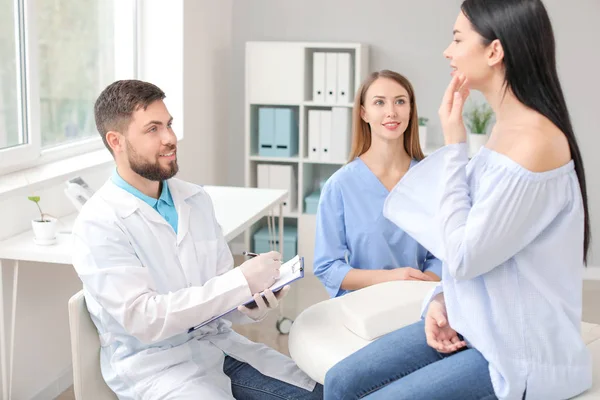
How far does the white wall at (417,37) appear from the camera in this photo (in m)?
4.51

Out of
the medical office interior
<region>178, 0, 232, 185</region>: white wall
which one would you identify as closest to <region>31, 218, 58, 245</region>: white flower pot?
the medical office interior

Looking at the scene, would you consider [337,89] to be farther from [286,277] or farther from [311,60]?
[286,277]

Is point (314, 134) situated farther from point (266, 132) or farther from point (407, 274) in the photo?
point (407, 274)

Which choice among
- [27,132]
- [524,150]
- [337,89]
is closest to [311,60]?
[337,89]

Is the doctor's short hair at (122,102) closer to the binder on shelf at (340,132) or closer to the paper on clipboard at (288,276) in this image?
the paper on clipboard at (288,276)

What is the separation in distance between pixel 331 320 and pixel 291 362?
0.58ft

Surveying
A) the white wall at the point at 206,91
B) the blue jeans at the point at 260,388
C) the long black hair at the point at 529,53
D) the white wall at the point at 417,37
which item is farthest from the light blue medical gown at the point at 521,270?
the white wall at the point at 417,37

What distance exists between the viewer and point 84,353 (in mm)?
1795

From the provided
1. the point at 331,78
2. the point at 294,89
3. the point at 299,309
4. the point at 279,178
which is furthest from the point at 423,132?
the point at 299,309

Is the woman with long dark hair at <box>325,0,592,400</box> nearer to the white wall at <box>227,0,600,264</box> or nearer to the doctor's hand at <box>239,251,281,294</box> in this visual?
the doctor's hand at <box>239,251,281,294</box>

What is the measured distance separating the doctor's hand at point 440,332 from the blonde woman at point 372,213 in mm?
728

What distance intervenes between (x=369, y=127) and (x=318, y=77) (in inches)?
80.0

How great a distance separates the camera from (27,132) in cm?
310

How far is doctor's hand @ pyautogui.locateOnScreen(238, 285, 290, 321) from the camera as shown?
1861 millimetres
